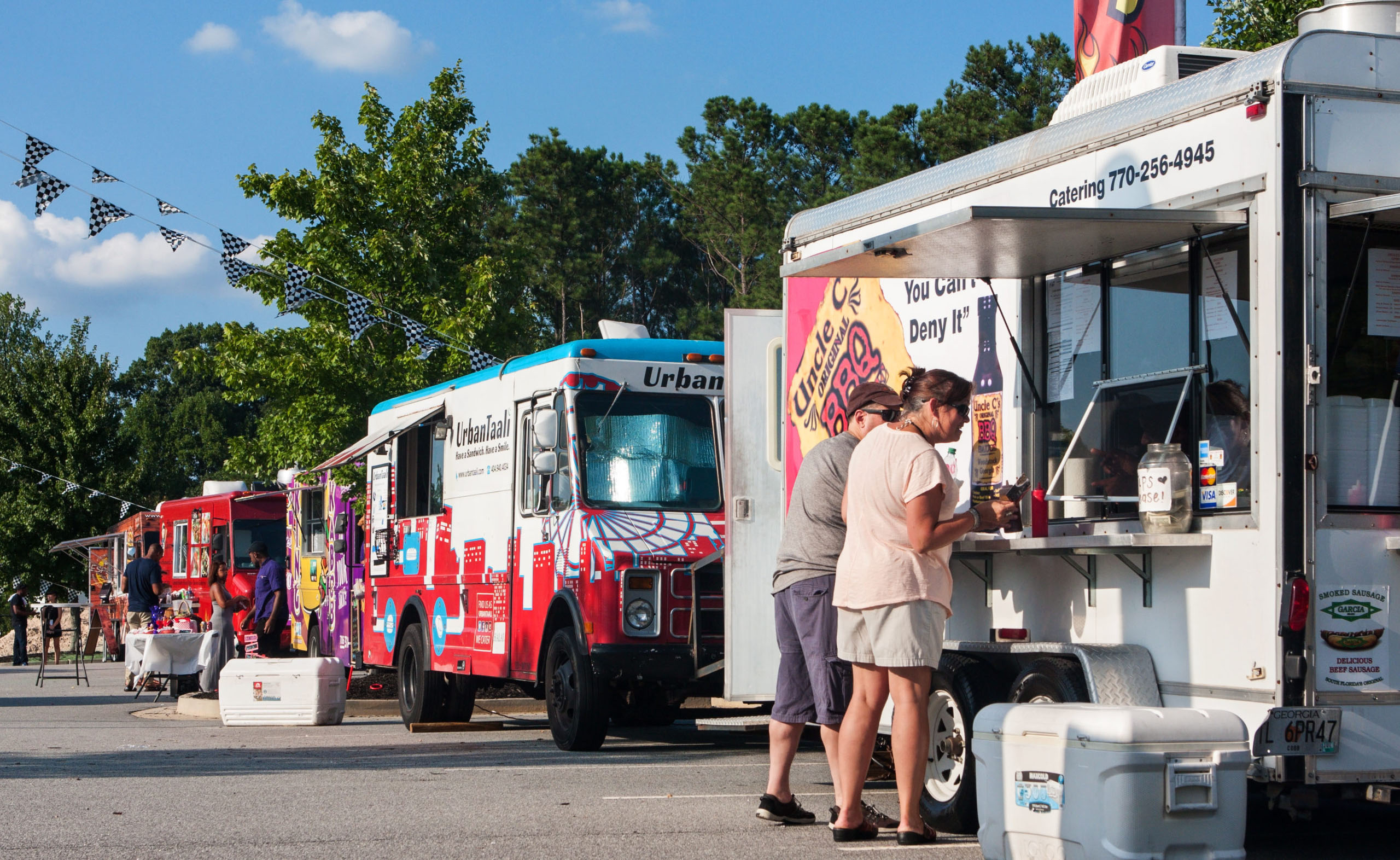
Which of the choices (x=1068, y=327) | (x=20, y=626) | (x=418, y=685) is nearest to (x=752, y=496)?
(x=1068, y=327)

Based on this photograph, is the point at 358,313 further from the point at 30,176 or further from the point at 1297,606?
the point at 1297,606

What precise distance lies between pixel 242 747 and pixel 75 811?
3.82 meters

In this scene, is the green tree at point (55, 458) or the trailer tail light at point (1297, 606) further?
the green tree at point (55, 458)

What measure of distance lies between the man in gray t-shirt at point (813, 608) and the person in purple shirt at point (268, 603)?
10.7 m

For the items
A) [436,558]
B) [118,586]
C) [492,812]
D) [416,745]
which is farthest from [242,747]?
[118,586]

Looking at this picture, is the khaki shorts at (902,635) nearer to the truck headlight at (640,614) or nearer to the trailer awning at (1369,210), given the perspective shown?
the trailer awning at (1369,210)

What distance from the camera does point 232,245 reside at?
616 inches

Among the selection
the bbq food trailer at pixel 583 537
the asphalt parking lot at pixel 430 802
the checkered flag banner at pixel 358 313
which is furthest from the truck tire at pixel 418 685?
the checkered flag banner at pixel 358 313

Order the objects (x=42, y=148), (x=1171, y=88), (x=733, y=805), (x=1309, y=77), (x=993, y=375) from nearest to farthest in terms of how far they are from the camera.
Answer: (x=1309, y=77) < (x=1171, y=88) < (x=993, y=375) < (x=733, y=805) < (x=42, y=148)

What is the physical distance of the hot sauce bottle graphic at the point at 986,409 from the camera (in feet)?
22.7

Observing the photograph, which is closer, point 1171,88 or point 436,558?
point 1171,88

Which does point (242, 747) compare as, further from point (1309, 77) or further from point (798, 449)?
point (1309, 77)

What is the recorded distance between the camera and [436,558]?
41.5 ft

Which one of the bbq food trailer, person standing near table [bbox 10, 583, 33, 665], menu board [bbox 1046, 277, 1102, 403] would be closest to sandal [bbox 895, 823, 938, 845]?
menu board [bbox 1046, 277, 1102, 403]
